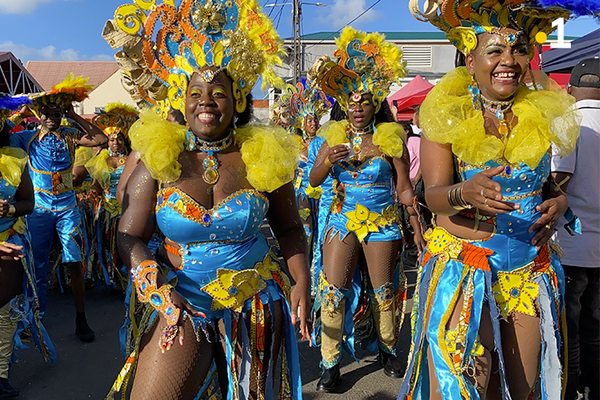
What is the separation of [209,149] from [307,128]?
5.46m

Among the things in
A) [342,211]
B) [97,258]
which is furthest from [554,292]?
[97,258]

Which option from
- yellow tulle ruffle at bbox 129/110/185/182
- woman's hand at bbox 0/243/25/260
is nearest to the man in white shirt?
yellow tulle ruffle at bbox 129/110/185/182

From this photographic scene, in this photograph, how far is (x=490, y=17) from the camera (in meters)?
2.14

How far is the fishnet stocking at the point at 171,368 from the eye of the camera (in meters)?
1.91

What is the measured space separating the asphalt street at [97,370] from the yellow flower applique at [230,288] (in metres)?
1.68

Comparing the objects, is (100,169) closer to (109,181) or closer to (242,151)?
(109,181)

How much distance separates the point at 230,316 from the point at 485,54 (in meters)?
1.71

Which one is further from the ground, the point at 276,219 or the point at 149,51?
the point at 149,51

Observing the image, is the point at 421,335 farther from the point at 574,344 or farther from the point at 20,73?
the point at 20,73

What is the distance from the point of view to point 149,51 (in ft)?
7.57

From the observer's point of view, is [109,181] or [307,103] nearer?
[109,181]

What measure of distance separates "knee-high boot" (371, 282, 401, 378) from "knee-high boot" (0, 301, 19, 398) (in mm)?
2714

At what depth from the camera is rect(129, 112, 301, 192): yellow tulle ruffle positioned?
212 centimetres

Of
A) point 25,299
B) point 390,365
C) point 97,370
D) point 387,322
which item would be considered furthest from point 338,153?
point 97,370
